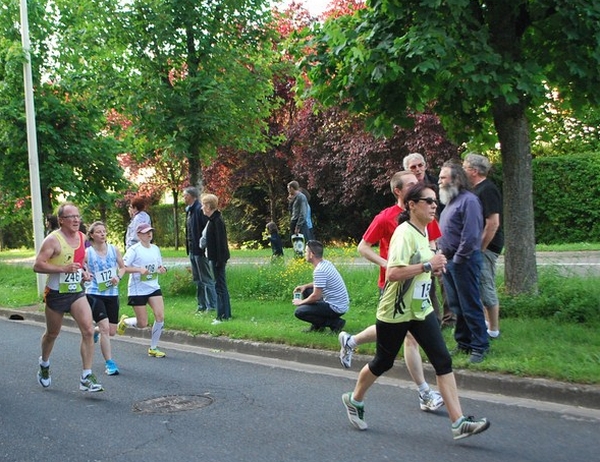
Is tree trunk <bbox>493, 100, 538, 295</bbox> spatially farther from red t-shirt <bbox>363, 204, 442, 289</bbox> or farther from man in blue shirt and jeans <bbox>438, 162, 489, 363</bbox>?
red t-shirt <bbox>363, 204, 442, 289</bbox>

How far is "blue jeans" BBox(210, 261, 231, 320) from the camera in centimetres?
1041

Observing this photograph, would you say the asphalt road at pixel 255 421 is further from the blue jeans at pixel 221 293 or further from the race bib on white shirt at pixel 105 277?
the blue jeans at pixel 221 293

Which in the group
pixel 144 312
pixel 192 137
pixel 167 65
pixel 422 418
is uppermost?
pixel 167 65

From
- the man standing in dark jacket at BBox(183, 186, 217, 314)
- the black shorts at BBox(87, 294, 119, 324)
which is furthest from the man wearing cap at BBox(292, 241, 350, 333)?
the man standing in dark jacket at BBox(183, 186, 217, 314)

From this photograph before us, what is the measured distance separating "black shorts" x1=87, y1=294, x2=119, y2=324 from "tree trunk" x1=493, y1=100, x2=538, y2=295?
5031 mm

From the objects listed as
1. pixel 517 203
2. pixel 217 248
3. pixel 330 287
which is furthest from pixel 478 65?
pixel 217 248

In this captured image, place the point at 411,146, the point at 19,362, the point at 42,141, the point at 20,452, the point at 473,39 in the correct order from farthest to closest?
1. the point at 411,146
2. the point at 42,141
3. the point at 19,362
4. the point at 473,39
5. the point at 20,452

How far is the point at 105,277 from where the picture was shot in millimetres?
7984

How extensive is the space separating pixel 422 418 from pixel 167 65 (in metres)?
9.79

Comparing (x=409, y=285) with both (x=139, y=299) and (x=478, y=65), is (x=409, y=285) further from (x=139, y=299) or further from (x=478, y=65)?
(x=139, y=299)

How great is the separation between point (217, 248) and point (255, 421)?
16.0 feet

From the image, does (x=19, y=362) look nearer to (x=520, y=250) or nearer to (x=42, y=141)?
(x=520, y=250)

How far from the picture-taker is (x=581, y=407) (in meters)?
5.71

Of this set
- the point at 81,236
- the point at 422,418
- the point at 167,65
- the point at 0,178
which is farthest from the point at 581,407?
the point at 0,178
